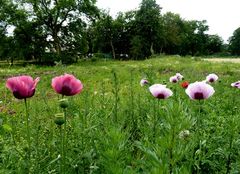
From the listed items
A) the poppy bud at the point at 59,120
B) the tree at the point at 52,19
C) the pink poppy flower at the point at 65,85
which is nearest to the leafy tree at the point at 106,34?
the tree at the point at 52,19

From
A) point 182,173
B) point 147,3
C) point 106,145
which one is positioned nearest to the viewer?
point 182,173

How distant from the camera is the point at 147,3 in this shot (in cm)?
5219

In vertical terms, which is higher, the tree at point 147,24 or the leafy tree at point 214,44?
the tree at point 147,24

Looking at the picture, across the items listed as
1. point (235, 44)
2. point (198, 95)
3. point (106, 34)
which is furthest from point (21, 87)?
point (235, 44)

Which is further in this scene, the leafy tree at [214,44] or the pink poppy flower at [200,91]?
the leafy tree at [214,44]

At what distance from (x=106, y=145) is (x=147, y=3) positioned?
51.8 meters

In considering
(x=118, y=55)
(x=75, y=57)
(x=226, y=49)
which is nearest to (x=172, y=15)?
(x=226, y=49)

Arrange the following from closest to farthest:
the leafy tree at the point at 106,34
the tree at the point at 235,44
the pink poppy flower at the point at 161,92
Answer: the pink poppy flower at the point at 161,92, the leafy tree at the point at 106,34, the tree at the point at 235,44

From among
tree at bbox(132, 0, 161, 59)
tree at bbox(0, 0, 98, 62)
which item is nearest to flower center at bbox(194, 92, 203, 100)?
tree at bbox(0, 0, 98, 62)

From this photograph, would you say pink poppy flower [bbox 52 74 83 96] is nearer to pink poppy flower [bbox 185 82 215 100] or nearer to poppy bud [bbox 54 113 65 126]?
poppy bud [bbox 54 113 65 126]

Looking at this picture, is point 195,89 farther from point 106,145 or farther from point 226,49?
point 226,49

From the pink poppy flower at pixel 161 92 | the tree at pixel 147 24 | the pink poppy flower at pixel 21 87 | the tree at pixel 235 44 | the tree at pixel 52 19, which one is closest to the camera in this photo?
the pink poppy flower at pixel 21 87

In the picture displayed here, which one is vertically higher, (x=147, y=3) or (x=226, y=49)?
(x=147, y=3)

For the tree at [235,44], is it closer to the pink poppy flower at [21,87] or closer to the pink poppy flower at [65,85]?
the pink poppy flower at [65,85]
